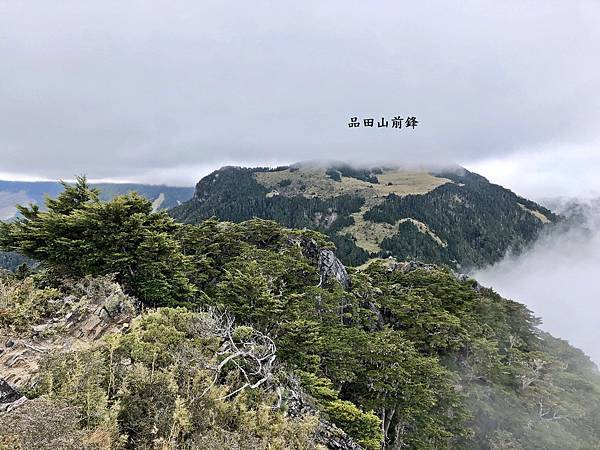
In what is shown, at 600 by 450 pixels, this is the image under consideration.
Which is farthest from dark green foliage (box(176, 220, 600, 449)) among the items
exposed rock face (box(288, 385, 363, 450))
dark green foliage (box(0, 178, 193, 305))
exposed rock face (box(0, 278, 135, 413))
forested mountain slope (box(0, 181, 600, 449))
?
exposed rock face (box(0, 278, 135, 413))

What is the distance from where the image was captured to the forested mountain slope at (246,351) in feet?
24.8

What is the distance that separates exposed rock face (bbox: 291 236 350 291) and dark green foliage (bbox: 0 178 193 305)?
711 inches

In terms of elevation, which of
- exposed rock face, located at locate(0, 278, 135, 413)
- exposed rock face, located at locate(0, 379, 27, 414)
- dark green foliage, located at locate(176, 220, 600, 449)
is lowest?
dark green foliage, located at locate(176, 220, 600, 449)

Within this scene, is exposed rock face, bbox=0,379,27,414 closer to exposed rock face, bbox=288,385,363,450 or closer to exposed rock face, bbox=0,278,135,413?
exposed rock face, bbox=0,278,135,413

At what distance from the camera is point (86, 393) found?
6953 millimetres

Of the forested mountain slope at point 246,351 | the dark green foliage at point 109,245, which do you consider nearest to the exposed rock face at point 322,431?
the forested mountain slope at point 246,351

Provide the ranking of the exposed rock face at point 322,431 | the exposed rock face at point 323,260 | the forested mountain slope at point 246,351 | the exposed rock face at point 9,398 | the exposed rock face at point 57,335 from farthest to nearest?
the exposed rock face at point 323,260 < the exposed rock face at point 322,431 < the exposed rock face at point 57,335 < the forested mountain slope at point 246,351 < the exposed rock face at point 9,398

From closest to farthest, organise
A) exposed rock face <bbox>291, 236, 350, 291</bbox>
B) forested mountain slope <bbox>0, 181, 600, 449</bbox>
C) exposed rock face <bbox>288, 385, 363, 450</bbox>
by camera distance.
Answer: forested mountain slope <bbox>0, 181, 600, 449</bbox>, exposed rock face <bbox>288, 385, 363, 450</bbox>, exposed rock face <bbox>291, 236, 350, 291</bbox>

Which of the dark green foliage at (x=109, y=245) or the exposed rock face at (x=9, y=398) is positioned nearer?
the exposed rock face at (x=9, y=398)

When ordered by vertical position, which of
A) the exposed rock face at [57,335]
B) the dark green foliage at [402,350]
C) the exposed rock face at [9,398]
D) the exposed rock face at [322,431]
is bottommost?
the dark green foliage at [402,350]

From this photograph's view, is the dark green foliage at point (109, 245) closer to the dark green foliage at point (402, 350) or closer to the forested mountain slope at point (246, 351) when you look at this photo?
the forested mountain slope at point (246, 351)

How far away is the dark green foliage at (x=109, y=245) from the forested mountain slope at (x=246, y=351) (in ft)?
0.28

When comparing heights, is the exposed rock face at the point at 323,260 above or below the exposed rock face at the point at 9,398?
below

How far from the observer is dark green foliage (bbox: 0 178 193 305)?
17234 millimetres
